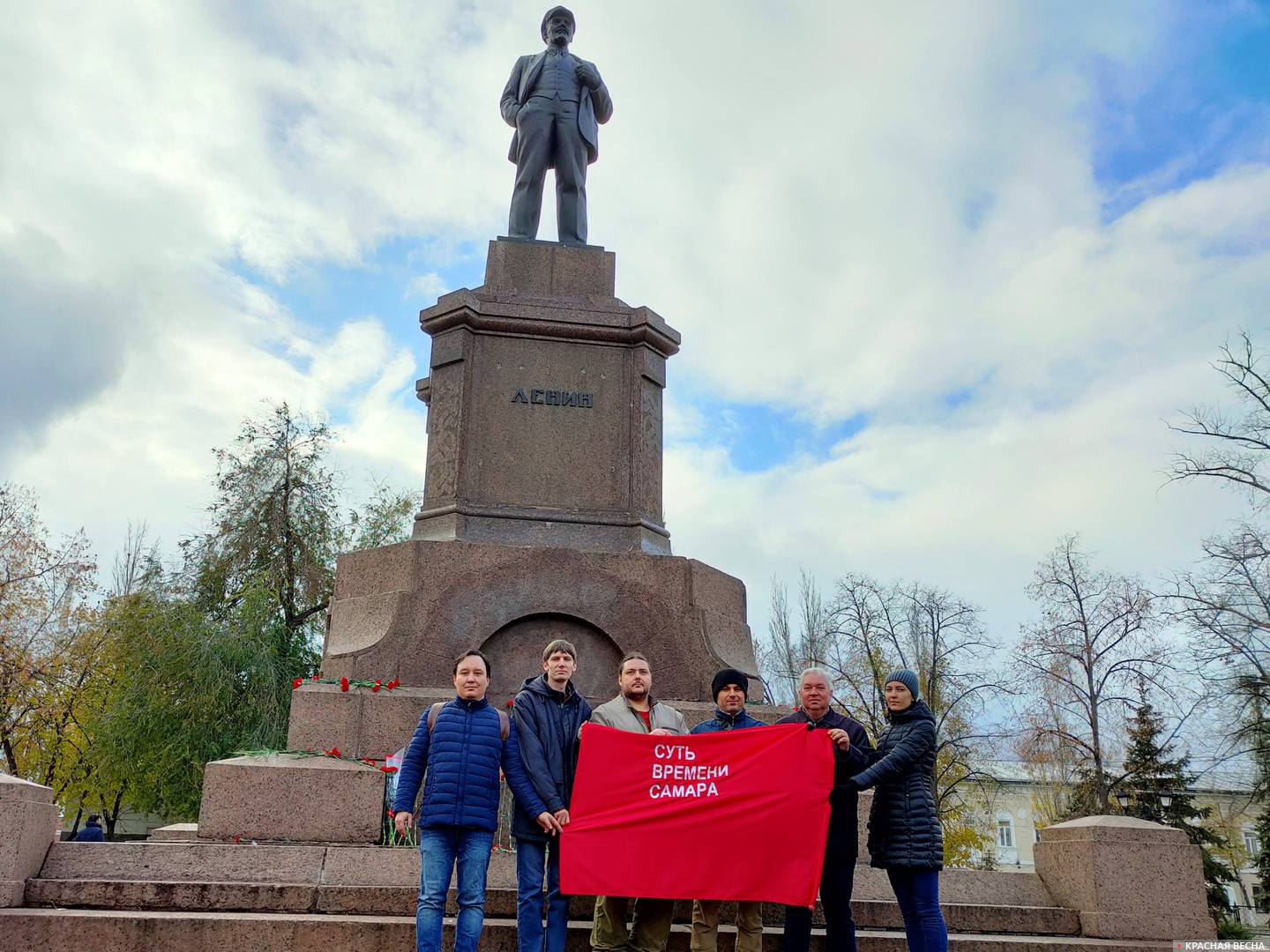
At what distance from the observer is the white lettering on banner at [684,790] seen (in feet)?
19.9

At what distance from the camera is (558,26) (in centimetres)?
1249

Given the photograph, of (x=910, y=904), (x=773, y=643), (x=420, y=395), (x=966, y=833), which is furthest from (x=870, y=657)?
(x=910, y=904)

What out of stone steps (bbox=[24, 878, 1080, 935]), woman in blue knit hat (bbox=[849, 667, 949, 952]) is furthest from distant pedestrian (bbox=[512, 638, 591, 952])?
woman in blue knit hat (bbox=[849, 667, 949, 952])

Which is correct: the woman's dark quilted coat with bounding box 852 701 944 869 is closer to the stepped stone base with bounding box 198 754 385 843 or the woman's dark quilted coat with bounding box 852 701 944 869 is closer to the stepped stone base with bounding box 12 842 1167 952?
the stepped stone base with bounding box 12 842 1167 952

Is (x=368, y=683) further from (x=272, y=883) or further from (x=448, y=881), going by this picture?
(x=448, y=881)

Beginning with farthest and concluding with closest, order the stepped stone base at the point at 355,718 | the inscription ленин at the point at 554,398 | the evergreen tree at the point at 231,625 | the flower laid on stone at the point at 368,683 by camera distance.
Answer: the evergreen tree at the point at 231,625, the inscription ленин at the point at 554,398, the flower laid on stone at the point at 368,683, the stepped stone base at the point at 355,718

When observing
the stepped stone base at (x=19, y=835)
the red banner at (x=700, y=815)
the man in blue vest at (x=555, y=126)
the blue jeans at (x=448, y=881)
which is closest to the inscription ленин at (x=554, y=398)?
the man in blue vest at (x=555, y=126)

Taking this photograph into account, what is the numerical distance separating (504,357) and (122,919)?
631cm

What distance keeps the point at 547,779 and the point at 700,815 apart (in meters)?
0.90

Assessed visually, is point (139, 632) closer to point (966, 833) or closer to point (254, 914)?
point (254, 914)

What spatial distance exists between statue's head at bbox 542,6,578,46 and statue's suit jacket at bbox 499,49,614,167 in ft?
0.65

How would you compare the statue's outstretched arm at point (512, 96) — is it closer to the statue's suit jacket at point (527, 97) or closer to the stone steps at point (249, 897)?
the statue's suit jacket at point (527, 97)

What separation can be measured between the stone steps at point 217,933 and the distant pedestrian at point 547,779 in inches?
24.8

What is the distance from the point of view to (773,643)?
152 feet
